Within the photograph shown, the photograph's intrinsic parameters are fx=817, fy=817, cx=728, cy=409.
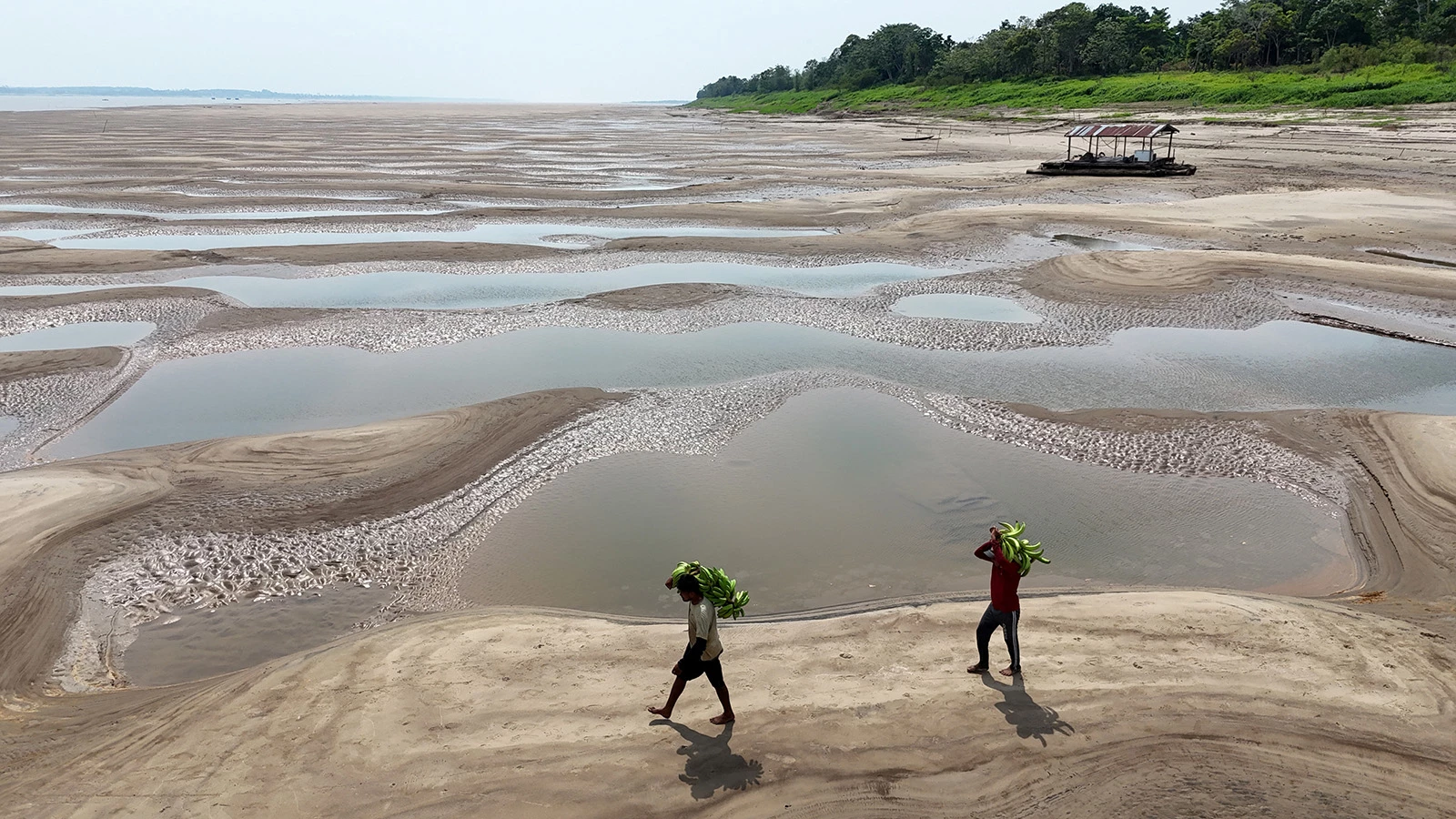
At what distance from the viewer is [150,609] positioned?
8477 mm

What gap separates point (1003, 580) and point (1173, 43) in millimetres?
98797

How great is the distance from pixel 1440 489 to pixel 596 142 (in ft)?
223

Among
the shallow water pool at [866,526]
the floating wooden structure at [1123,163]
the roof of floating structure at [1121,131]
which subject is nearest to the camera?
the shallow water pool at [866,526]

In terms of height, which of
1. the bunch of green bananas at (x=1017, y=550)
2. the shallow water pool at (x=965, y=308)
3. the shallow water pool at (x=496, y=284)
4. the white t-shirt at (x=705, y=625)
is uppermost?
the shallow water pool at (x=496, y=284)

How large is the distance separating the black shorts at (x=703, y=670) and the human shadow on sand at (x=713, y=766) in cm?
43

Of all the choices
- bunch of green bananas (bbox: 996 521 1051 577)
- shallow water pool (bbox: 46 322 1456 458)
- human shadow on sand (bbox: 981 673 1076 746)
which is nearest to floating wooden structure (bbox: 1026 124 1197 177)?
shallow water pool (bbox: 46 322 1456 458)

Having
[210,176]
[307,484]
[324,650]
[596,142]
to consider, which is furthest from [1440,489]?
[596,142]

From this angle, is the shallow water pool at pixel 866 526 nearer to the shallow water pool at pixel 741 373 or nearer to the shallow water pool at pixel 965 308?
the shallow water pool at pixel 741 373

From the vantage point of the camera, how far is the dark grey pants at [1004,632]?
21.6 ft

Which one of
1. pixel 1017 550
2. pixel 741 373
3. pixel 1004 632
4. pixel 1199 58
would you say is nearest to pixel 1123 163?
pixel 741 373

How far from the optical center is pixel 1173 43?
85312mm

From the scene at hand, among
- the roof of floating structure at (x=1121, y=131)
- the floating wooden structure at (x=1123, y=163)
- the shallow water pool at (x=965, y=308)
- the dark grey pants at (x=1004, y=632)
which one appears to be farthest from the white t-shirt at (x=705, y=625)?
the roof of floating structure at (x=1121, y=131)

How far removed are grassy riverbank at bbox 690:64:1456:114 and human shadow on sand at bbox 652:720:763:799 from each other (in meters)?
62.0

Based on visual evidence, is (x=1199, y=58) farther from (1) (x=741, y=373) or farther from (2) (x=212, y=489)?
(2) (x=212, y=489)
